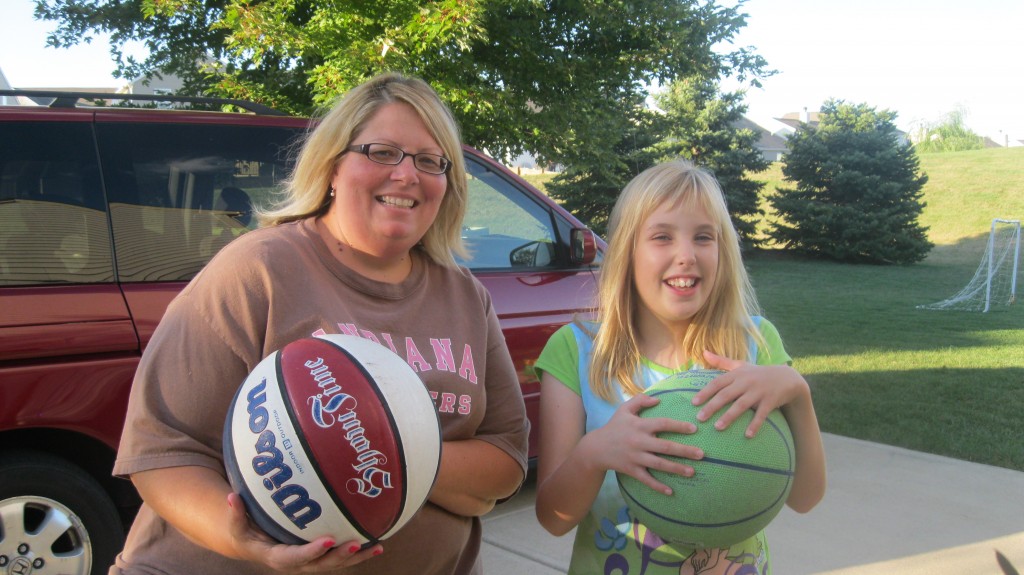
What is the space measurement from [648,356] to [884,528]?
3.14m

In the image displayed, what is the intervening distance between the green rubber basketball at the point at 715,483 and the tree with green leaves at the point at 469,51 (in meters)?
5.43

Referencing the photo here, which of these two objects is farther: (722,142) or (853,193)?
(853,193)

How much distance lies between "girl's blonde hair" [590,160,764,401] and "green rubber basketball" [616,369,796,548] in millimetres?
289

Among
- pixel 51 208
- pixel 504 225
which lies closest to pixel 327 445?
pixel 51 208

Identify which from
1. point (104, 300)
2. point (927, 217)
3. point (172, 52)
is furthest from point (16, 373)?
point (927, 217)

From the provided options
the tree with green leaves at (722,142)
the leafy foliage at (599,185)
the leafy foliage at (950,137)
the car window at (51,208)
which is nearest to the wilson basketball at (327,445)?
the car window at (51,208)

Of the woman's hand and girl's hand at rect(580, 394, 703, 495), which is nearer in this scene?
the woman's hand

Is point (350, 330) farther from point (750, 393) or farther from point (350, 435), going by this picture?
point (750, 393)

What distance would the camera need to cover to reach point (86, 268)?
3.43 metres

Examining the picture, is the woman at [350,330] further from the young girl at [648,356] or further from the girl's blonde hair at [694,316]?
the girl's blonde hair at [694,316]

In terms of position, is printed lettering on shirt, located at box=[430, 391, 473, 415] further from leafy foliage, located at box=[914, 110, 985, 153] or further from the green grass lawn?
leafy foliage, located at box=[914, 110, 985, 153]

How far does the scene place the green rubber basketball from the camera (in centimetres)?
177

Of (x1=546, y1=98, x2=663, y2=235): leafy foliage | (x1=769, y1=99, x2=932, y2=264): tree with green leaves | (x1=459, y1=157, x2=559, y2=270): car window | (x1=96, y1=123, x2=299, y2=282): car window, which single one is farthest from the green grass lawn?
(x1=96, y1=123, x2=299, y2=282): car window

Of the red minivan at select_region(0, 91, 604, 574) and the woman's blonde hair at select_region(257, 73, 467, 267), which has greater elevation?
the woman's blonde hair at select_region(257, 73, 467, 267)
